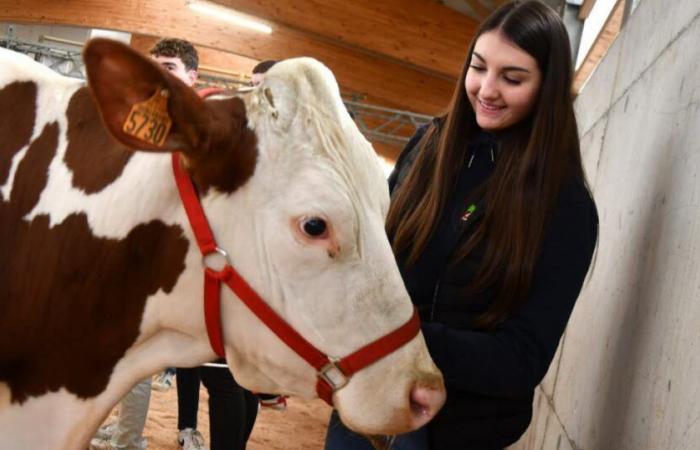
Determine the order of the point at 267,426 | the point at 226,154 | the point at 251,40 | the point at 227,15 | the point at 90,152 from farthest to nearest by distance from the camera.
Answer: the point at 251,40 < the point at 227,15 < the point at 267,426 < the point at 90,152 < the point at 226,154

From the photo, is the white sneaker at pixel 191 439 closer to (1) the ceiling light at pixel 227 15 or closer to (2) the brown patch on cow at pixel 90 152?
(2) the brown patch on cow at pixel 90 152

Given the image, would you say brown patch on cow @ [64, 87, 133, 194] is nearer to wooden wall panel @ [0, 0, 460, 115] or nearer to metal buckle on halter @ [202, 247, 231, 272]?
metal buckle on halter @ [202, 247, 231, 272]

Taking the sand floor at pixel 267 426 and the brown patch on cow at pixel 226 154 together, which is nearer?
the brown patch on cow at pixel 226 154

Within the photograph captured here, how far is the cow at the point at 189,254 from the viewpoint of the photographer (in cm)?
162

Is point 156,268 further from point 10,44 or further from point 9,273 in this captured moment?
point 10,44

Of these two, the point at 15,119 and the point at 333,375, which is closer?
the point at 333,375

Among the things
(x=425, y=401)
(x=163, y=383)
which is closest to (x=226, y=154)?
(x=425, y=401)

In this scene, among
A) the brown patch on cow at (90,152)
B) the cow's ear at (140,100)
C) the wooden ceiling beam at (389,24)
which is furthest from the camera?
the wooden ceiling beam at (389,24)

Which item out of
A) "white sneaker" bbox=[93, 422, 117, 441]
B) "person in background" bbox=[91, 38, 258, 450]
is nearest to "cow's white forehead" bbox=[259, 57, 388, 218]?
"person in background" bbox=[91, 38, 258, 450]

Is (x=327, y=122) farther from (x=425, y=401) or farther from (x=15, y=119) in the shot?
(x=15, y=119)

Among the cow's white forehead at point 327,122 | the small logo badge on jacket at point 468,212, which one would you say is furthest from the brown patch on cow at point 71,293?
the small logo badge on jacket at point 468,212

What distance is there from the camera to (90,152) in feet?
5.78

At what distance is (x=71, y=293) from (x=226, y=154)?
1.41 ft

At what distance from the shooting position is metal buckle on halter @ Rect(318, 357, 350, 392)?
1652 mm
